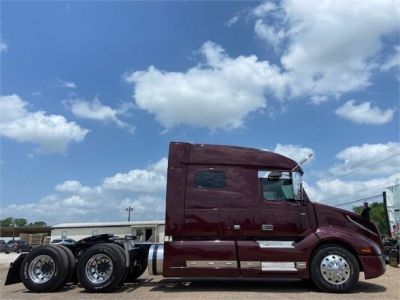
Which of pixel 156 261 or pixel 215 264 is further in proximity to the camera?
pixel 156 261

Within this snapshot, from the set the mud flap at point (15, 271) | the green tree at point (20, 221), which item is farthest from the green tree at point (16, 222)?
the mud flap at point (15, 271)

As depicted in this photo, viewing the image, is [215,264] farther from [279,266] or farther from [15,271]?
[15,271]

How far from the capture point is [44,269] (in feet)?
36.7

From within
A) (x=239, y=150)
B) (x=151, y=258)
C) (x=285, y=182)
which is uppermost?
(x=239, y=150)

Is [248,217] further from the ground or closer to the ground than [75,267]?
further from the ground

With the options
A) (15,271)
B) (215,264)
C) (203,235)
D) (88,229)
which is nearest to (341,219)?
(215,264)

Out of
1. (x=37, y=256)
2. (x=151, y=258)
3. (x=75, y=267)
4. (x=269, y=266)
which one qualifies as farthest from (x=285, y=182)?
(x=37, y=256)

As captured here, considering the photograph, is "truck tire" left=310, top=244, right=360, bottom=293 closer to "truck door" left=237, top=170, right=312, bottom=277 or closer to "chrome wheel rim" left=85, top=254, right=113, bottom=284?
"truck door" left=237, top=170, right=312, bottom=277

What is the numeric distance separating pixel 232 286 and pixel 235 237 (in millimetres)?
1244

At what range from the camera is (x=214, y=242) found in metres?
10.8

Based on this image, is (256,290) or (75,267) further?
(75,267)

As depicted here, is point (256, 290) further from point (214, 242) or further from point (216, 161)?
point (216, 161)

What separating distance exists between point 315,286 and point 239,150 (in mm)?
3456

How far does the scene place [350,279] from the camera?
33.9 ft
